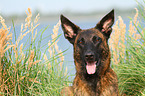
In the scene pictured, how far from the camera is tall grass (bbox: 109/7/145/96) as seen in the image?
221 inches

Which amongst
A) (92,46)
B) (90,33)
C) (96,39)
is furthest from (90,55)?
(90,33)

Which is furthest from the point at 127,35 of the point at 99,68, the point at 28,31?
the point at 28,31

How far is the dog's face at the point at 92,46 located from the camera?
4.34 meters

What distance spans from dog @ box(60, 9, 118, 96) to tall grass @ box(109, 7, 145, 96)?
3.72ft

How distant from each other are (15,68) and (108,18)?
193cm

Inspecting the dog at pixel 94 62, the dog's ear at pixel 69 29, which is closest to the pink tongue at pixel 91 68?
the dog at pixel 94 62

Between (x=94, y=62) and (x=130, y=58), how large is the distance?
6.39 feet

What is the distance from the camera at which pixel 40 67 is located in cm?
512

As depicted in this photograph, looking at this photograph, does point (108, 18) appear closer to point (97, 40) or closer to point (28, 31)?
point (97, 40)

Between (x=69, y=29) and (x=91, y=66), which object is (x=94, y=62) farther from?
(x=69, y=29)

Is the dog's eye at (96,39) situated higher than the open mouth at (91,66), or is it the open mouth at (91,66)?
the dog's eye at (96,39)

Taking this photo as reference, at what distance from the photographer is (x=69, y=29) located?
4.75 metres

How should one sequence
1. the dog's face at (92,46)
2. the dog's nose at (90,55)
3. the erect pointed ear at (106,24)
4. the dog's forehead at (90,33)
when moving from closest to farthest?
1. the dog's nose at (90,55)
2. the dog's face at (92,46)
3. the dog's forehead at (90,33)
4. the erect pointed ear at (106,24)

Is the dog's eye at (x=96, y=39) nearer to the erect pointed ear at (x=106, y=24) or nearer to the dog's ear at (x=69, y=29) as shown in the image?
the erect pointed ear at (x=106, y=24)
